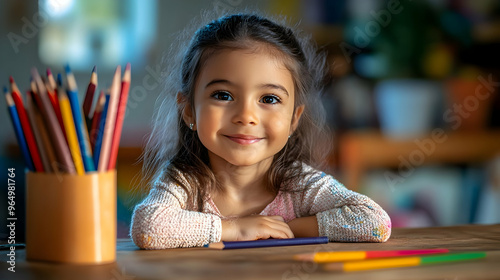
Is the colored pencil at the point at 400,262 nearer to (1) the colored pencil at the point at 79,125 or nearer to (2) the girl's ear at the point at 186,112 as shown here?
(1) the colored pencil at the point at 79,125

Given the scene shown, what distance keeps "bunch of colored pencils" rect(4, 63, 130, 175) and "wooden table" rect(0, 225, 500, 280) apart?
116mm

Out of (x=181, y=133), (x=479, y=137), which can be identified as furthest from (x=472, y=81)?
(x=181, y=133)

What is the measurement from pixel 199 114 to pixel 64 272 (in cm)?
44

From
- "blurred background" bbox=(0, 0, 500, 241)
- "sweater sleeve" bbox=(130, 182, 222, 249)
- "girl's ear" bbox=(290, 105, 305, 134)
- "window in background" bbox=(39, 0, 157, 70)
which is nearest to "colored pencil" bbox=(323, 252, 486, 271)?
"sweater sleeve" bbox=(130, 182, 222, 249)

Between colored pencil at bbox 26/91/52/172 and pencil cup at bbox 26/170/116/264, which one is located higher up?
colored pencil at bbox 26/91/52/172

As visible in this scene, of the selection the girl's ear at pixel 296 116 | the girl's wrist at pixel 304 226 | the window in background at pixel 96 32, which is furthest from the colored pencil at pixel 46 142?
the window in background at pixel 96 32

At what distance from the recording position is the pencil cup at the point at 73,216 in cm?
70

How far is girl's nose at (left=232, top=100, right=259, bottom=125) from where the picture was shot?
999 mm

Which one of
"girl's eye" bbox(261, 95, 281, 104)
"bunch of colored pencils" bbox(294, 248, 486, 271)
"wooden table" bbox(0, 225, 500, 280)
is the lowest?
"wooden table" bbox(0, 225, 500, 280)

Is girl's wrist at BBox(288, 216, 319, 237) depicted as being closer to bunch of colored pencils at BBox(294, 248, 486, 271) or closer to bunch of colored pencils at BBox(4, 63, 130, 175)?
bunch of colored pencils at BBox(294, 248, 486, 271)

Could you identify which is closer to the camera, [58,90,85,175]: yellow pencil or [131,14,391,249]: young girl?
[58,90,85,175]: yellow pencil

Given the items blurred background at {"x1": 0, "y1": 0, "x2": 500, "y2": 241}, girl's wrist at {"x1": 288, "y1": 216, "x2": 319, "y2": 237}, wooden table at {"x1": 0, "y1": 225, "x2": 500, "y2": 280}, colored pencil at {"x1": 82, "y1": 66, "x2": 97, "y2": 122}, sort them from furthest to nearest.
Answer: blurred background at {"x1": 0, "y1": 0, "x2": 500, "y2": 241} → girl's wrist at {"x1": 288, "y1": 216, "x2": 319, "y2": 237} → colored pencil at {"x1": 82, "y1": 66, "x2": 97, "y2": 122} → wooden table at {"x1": 0, "y1": 225, "x2": 500, "y2": 280}

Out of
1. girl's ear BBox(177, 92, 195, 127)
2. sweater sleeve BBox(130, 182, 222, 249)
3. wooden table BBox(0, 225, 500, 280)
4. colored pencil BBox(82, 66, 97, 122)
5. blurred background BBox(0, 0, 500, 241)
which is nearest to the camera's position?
wooden table BBox(0, 225, 500, 280)

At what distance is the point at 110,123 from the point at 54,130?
6cm
